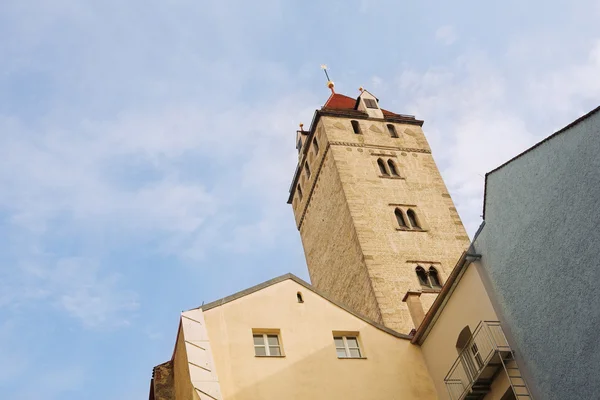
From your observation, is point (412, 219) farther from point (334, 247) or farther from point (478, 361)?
point (478, 361)

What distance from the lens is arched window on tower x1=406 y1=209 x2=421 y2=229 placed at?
31.0 meters

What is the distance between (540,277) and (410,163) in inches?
873

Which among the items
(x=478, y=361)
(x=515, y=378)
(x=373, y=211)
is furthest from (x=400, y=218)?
(x=515, y=378)

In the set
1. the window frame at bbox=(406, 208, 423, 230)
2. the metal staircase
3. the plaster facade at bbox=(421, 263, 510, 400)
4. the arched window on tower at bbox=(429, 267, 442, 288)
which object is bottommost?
the metal staircase

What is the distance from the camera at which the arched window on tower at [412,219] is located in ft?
102

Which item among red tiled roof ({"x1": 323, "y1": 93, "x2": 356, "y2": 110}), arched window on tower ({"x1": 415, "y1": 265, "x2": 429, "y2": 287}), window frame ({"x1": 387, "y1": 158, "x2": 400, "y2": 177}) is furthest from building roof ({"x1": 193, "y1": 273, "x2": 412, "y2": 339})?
red tiled roof ({"x1": 323, "y1": 93, "x2": 356, "y2": 110})

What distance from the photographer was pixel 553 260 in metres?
12.5

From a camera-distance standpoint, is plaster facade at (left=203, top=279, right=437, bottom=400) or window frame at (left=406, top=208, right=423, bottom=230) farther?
window frame at (left=406, top=208, right=423, bottom=230)

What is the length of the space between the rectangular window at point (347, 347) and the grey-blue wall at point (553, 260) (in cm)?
371

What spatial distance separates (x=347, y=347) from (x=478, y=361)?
3137 millimetres

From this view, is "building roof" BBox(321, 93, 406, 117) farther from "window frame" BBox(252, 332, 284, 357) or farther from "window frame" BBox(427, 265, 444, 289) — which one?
"window frame" BBox(252, 332, 284, 357)

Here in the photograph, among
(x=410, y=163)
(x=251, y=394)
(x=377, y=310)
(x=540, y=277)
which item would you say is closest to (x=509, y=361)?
(x=540, y=277)

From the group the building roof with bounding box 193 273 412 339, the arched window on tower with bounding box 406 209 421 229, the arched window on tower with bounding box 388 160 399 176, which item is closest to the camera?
the building roof with bounding box 193 273 412 339

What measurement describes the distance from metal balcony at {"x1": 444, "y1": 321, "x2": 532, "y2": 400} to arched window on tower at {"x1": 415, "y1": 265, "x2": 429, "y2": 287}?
12.8 meters
